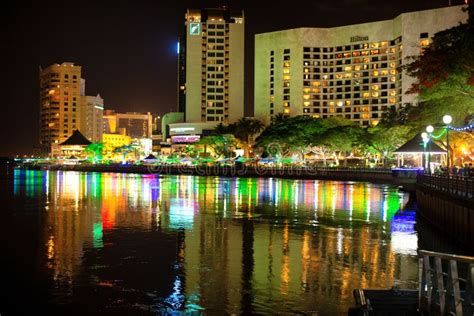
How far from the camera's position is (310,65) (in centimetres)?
18212

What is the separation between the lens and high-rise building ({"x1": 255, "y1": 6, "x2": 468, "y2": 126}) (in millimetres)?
168500

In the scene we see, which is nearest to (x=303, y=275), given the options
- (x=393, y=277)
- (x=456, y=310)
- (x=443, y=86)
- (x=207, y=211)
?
(x=393, y=277)

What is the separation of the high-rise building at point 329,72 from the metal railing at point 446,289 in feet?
521

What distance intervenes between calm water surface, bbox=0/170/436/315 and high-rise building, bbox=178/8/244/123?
158m

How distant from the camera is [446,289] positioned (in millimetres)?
10219

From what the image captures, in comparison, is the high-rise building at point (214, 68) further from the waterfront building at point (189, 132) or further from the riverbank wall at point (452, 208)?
the riverbank wall at point (452, 208)

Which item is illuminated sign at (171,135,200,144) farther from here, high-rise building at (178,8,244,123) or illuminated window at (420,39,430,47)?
illuminated window at (420,39,430,47)

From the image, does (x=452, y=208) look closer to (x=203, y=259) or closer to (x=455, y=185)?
(x=455, y=185)

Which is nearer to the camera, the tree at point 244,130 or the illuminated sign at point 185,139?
the tree at point 244,130

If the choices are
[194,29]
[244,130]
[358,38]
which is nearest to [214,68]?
[194,29]

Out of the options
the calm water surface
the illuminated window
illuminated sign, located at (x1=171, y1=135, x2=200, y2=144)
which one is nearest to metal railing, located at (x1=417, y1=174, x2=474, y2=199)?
the calm water surface

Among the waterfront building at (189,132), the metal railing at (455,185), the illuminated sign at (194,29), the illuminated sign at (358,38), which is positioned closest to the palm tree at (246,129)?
the waterfront building at (189,132)

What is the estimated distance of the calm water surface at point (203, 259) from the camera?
15422 millimetres

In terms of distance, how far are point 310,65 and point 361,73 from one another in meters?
17.3
